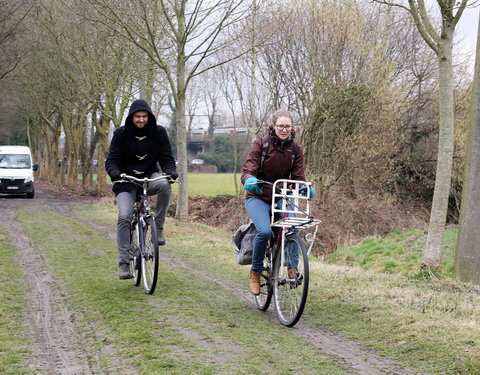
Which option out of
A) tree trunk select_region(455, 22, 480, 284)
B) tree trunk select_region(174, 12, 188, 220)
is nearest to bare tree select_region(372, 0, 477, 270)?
tree trunk select_region(455, 22, 480, 284)

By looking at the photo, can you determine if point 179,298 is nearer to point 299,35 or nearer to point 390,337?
point 390,337

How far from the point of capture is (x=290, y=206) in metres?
6.60

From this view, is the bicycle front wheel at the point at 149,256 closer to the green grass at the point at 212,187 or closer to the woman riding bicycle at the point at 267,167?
the woman riding bicycle at the point at 267,167

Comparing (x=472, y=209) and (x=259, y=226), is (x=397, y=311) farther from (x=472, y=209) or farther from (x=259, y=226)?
(x=472, y=209)

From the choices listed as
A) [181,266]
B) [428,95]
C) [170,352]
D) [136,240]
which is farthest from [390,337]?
[428,95]

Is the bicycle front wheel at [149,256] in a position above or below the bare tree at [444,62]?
below

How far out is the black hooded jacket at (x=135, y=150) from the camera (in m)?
7.52

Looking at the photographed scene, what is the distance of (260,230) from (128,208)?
1.90 meters

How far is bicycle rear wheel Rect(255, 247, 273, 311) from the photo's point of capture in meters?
6.63

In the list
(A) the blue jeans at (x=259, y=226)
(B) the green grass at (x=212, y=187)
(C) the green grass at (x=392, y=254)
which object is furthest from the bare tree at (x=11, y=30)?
(A) the blue jeans at (x=259, y=226)

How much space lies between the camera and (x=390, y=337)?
18.6 feet

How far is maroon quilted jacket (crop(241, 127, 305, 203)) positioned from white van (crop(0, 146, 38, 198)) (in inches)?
967

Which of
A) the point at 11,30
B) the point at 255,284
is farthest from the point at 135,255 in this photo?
the point at 11,30

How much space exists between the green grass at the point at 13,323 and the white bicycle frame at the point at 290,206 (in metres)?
2.52
